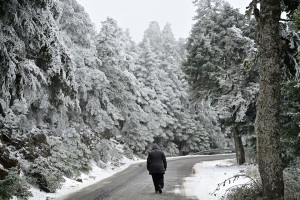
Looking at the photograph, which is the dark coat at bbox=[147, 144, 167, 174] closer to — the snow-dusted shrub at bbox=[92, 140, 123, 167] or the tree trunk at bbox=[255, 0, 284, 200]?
the tree trunk at bbox=[255, 0, 284, 200]

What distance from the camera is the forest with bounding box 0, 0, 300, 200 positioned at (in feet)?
19.6

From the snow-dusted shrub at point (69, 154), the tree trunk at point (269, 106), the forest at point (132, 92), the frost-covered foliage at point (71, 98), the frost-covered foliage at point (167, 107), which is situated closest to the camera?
the tree trunk at point (269, 106)

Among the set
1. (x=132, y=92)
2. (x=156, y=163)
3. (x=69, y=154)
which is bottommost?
(x=156, y=163)

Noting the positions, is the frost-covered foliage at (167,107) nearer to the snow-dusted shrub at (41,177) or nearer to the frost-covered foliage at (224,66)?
the frost-covered foliage at (224,66)

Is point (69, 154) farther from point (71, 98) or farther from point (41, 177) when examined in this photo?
point (71, 98)

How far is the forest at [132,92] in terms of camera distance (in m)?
5.98

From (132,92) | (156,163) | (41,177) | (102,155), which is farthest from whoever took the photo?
(132,92)

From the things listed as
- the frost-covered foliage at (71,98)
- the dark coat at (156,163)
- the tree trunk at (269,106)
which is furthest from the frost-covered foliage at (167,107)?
the tree trunk at (269,106)

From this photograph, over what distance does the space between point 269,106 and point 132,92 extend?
81.3ft

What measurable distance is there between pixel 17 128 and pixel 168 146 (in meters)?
24.2

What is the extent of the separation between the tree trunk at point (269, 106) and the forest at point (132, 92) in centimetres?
2

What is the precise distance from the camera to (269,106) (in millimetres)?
5766

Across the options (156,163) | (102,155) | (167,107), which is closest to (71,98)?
(156,163)

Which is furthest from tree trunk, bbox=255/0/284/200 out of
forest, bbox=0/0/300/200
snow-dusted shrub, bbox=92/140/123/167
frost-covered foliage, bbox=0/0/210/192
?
snow-dusted shrub, bbox=92/140/123/167
